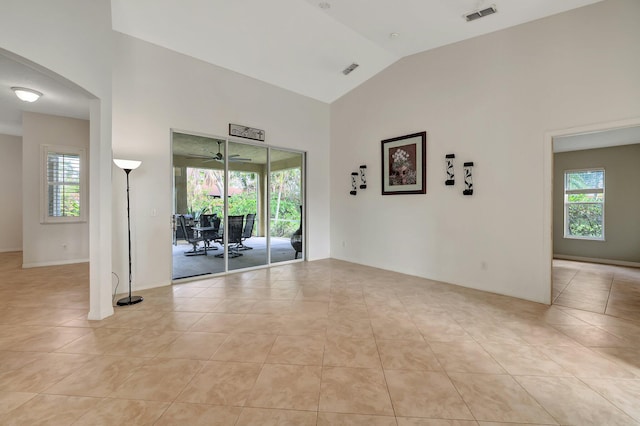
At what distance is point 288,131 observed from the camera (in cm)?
581

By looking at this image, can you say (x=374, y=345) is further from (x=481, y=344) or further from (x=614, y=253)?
(x=614, y=253)

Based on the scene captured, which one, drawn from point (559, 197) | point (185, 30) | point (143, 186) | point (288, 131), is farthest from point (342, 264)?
point (559, 197)

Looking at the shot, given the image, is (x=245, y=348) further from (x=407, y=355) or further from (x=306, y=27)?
(x=306, y=27)

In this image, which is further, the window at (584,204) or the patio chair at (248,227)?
A: the window at (584,204)

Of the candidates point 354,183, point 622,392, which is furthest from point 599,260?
point 622,392

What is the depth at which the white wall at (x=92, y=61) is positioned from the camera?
7.52 ft

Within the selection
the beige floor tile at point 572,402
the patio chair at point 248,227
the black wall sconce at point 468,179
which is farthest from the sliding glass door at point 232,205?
the beige floor tile at point 572,402

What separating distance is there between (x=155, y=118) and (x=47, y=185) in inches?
148

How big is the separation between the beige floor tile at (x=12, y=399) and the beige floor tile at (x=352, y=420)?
1.93 m

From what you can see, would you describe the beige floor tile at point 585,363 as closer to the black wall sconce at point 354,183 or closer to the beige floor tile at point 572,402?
the beige floor tile at point 572,402

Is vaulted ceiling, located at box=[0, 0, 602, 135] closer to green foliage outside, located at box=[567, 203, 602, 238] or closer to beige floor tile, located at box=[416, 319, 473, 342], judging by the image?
beige floor tile, located at box=[416, 319, 473, 342]

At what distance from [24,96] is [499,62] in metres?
7.21

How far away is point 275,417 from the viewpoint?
5.45 ft

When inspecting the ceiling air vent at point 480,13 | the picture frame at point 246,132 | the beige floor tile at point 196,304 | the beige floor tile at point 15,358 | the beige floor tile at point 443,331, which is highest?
the ceiling air vent at point 480,13
